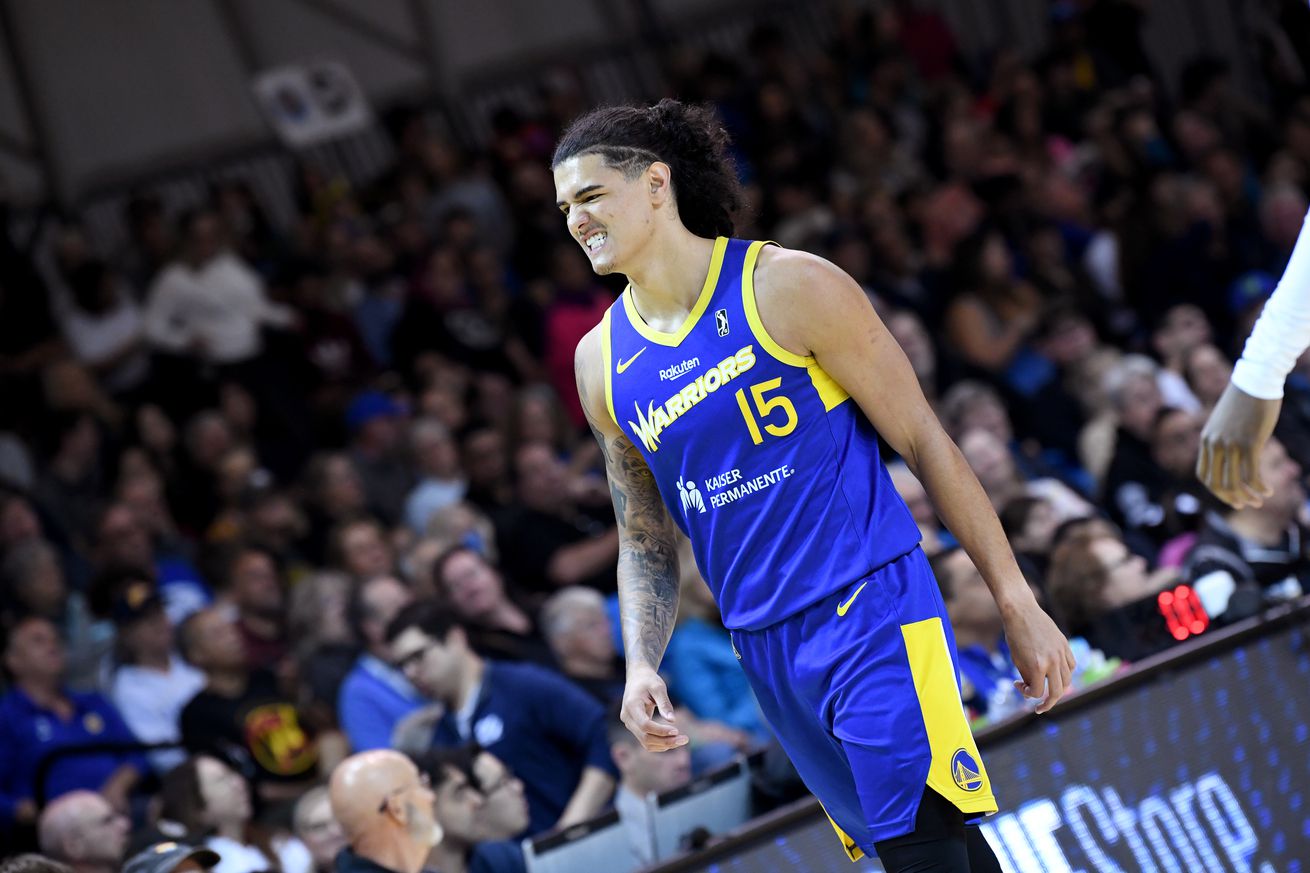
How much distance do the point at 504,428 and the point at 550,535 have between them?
1.31 meters

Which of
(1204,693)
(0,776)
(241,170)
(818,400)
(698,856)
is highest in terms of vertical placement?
(241,170)

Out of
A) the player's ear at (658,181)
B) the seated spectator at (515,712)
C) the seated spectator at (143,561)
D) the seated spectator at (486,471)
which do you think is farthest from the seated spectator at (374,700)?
the player's ear at (658,181)

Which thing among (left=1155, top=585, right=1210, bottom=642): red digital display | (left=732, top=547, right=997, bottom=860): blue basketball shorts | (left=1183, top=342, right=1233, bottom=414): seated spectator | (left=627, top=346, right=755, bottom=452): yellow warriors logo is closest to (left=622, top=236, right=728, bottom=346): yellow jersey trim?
(left=627, top=346, right=755, bottom=452): yellow warriors logo

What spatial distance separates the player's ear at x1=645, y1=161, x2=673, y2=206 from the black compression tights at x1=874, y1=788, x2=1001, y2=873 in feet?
4.11

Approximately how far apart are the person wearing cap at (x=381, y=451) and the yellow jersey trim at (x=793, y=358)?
570cm

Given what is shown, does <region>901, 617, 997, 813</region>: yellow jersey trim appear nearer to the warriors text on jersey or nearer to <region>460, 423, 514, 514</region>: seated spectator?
the warriors text on jersey

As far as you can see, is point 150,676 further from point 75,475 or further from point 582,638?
point 582,638

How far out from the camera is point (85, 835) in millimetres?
5332

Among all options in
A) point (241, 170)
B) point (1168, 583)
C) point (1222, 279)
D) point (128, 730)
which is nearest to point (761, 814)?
Result: point (1168, 583)

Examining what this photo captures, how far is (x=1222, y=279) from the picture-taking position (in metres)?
10.0

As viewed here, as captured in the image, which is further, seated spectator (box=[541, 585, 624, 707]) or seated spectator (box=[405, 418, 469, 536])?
seated spectator (box=[405, 418, 469, 536])

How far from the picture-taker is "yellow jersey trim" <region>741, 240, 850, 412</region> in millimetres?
3049

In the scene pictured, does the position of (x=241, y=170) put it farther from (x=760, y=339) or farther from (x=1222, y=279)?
(x=760, y=339)

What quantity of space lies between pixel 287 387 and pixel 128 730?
2959 mm
